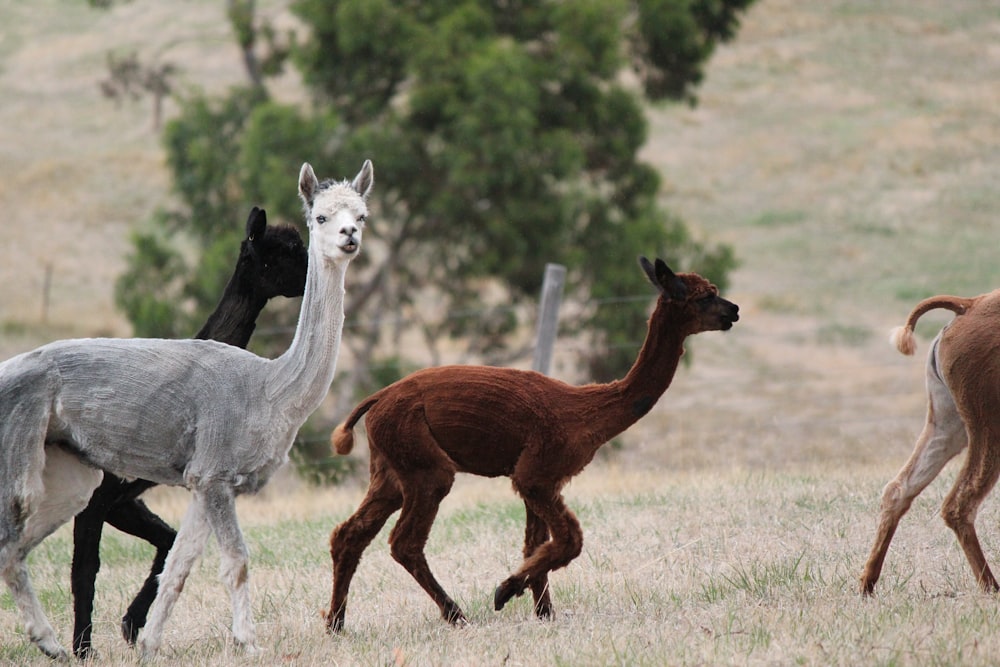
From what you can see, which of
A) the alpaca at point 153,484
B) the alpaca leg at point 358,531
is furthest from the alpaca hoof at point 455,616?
the alpaca at point 153,484

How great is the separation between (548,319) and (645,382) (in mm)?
5231

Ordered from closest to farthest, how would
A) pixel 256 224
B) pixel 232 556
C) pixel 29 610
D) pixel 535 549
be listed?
pixel 232 556
pixel 29 610
pixel 535 549
pixel 256 224

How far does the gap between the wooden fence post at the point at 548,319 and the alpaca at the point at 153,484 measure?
15.5 feet

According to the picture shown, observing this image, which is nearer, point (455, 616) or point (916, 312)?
point (455, 616)

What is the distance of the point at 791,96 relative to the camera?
48.5 m

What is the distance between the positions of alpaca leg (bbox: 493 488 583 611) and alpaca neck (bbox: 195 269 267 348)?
5.73 ft

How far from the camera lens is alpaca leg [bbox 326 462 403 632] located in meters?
6.27

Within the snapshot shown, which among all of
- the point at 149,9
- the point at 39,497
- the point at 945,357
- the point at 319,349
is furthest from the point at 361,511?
the point at 149,9

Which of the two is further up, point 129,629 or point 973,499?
point 973,499

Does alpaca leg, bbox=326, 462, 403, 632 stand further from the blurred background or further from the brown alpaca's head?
the blurred background

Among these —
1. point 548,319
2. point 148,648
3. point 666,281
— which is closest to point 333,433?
point 148,648

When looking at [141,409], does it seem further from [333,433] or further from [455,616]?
[455,616]

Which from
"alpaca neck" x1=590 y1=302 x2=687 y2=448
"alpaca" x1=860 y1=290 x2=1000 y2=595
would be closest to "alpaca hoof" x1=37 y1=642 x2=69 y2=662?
"alpaca neck" x1=590 y1=302 x2=687 y2=448

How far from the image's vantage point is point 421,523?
6.12 meters
